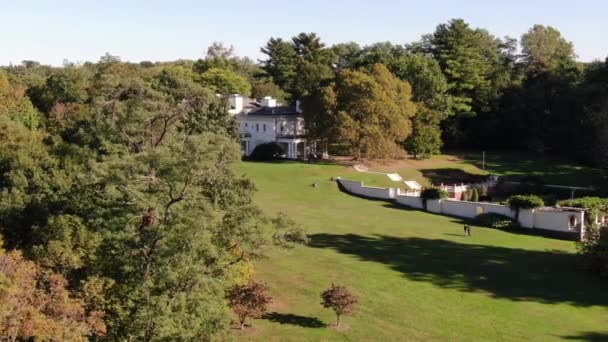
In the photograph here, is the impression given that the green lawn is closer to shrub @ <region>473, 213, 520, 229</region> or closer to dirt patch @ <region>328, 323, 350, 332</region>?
shrub @ <region>473, 213, 520, 229</region>

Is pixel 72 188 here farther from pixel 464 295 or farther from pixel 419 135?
pixel 419 135

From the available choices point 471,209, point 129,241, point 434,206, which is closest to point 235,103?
point 434,206

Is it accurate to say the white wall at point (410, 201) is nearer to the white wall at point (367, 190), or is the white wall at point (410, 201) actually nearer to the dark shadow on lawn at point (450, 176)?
the white wall at point (367, 190)

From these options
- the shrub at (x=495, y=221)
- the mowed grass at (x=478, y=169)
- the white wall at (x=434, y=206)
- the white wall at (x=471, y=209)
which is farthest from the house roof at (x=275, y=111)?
the shrub at (x=495, y=221)

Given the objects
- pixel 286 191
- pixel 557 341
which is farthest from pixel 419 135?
pixel 557 341

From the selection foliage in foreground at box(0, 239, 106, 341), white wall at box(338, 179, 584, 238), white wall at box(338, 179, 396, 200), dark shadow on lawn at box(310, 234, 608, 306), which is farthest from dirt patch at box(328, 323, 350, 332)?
white wall at box(338, 179, 396, 200)

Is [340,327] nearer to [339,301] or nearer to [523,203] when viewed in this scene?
[339,301]
